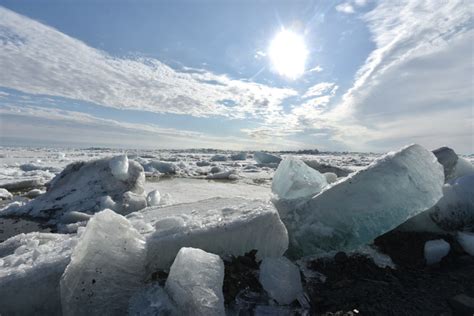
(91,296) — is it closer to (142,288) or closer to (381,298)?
(142,288)

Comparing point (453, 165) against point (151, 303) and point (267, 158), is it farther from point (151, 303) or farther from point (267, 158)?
point (267, 158)

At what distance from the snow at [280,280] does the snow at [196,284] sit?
1.24ft

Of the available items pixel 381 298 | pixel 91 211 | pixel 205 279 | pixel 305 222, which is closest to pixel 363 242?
pixel 305 222

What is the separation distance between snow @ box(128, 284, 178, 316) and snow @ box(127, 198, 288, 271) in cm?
26

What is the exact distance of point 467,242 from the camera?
2.87 meters

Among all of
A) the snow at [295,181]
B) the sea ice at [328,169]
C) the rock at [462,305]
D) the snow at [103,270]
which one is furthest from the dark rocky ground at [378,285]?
the sea ice at [328,169]

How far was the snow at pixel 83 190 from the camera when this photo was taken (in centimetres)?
489

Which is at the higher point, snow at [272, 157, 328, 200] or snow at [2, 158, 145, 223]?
snow at [272, 157, 328, 200]

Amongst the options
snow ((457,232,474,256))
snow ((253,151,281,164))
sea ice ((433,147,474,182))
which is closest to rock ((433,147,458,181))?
sea ice ((433,147,474,182))

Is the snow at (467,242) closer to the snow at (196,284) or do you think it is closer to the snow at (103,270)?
the snow at (196,284)

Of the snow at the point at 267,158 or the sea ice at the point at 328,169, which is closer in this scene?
the sea ice at the point at 328,169

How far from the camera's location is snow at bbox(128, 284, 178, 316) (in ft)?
5.43

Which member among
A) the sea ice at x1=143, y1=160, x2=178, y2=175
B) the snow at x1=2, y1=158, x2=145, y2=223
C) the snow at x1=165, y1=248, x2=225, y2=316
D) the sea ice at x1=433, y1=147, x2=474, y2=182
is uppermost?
the sea ice at x1=433, y1=147, x2=474, y2=182

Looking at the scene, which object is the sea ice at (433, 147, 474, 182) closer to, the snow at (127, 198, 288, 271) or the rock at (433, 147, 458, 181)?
the rock at (433, 147, 458, 181)
